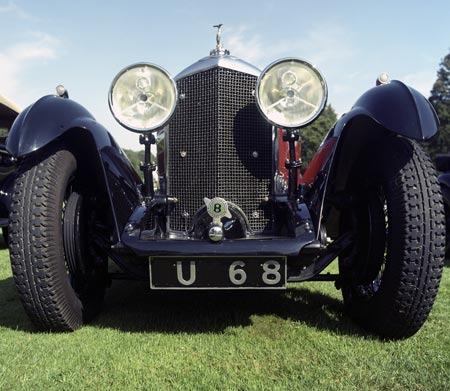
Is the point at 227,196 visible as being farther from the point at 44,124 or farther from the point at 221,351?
the point at 44,124

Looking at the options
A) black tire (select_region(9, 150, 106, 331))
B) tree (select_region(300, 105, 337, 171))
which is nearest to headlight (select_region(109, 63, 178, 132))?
black tire (select_region(9, 150, 106, 331))

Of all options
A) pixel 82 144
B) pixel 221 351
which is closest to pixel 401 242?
Result: pixel 221 351

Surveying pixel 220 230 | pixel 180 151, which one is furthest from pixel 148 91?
pixel 220 230

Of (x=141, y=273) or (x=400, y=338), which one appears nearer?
(x=400, y=338)

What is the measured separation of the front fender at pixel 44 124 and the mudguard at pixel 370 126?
1.39 m

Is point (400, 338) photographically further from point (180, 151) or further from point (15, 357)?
point (15, 357)

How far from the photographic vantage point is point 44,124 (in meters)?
2.38

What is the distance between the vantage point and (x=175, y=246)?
2180 mm

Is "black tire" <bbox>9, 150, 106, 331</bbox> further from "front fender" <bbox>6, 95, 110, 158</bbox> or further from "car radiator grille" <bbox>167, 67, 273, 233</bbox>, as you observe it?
"car radiator grille" <bbox>167, 67, 273, 233</bbox>

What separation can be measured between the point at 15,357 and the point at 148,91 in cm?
150

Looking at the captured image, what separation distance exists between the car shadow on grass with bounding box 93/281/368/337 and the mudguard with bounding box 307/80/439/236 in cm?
63

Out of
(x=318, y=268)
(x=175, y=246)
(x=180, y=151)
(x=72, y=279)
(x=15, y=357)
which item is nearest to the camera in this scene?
(x=15, y=357)

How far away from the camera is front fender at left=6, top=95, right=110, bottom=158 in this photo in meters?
2.29

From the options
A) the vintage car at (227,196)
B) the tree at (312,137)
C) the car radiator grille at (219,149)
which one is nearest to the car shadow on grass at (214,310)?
the vintage car at (227,196)
